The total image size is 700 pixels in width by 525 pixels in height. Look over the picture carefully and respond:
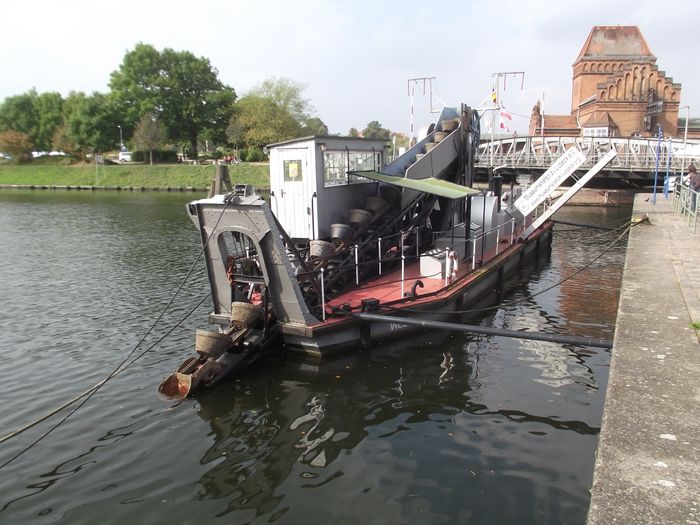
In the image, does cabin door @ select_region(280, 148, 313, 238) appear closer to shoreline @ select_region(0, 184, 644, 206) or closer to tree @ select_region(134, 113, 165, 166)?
shoreline @ select_region(0, 184, 644, 206)

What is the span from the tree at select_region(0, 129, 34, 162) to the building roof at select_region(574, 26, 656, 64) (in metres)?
92.0

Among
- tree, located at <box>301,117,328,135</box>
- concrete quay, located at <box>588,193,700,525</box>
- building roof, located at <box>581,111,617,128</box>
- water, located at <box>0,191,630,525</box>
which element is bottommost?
water, located at <box>0,191,630,525</box>

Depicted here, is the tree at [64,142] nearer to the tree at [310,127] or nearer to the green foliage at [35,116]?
the green foliage at [35,116]

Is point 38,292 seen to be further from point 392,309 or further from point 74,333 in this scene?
point 392,309

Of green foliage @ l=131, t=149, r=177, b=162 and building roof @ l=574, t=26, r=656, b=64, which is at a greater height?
building roof @ l=574, t=26, r=656, b=64

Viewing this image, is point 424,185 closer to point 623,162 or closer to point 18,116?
point 623,162

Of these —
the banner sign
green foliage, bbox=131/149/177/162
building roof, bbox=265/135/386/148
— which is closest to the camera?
building roof, bbox=265/135/386/148

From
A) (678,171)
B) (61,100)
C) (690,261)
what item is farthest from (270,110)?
(690,261)

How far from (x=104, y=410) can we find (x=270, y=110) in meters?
83.5

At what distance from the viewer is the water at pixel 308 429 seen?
7.33 m

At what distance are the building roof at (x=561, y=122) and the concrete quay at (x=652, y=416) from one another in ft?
244

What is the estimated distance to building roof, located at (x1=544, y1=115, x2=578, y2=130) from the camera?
7831cm

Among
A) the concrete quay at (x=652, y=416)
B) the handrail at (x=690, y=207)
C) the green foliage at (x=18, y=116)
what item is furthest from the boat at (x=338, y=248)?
the green foliage at (x=18, y=116)

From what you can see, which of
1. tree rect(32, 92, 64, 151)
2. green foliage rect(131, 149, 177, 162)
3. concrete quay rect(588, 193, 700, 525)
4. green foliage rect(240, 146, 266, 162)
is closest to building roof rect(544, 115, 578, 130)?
green foliage rect(240, 146, 266, 162)
